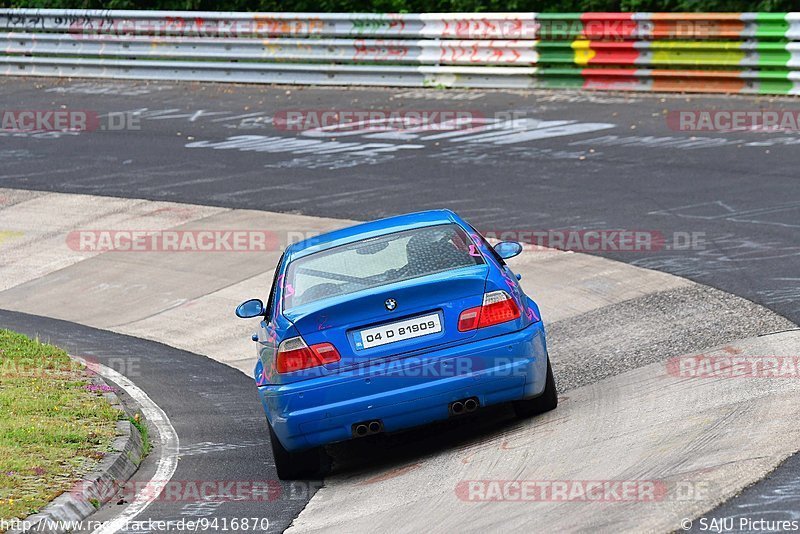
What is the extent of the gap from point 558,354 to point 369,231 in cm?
218

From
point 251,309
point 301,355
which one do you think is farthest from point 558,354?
point 301,355

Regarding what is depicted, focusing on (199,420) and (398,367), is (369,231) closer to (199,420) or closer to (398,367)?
(398,367)

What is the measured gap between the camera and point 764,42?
19672mm

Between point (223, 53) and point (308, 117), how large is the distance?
4.95 metres

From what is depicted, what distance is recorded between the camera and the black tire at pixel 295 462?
26.3 feet

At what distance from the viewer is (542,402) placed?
8.33 meters

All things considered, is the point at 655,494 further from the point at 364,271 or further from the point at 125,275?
the point at 125,275

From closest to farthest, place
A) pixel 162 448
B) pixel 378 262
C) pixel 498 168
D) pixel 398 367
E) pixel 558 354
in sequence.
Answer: pixel 398 367, pixel 378 262, pixel 162 448, pixel 558 354, pixel 498 168

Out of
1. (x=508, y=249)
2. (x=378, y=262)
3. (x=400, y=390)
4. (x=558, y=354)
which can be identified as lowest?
(x=558, y=354)

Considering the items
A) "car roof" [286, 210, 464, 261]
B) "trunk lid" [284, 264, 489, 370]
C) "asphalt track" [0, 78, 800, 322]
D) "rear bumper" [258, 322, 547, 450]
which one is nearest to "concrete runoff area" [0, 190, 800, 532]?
"rear bumper" [258, 322, 547, 450]

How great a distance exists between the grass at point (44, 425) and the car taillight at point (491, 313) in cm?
258

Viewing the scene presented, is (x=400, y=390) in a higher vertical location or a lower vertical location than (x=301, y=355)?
lower

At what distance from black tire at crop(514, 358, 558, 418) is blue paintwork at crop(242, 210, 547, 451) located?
0.44m

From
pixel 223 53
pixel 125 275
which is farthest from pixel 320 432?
pixel 223 53
